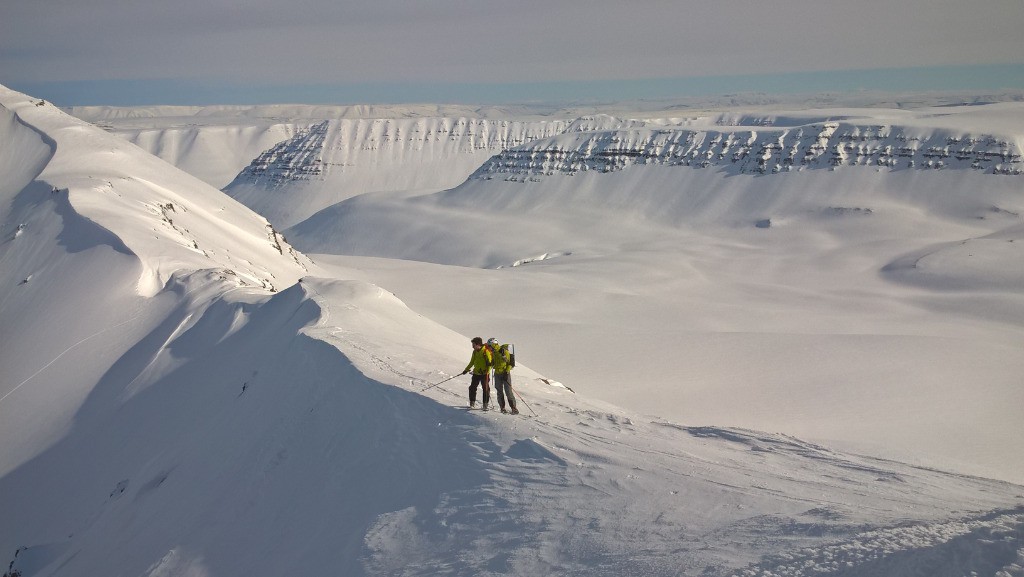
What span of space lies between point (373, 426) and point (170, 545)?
3331 mm

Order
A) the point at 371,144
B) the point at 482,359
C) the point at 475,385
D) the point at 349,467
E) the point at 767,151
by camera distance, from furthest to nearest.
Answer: the point at 371,144, the point at 767,151, the point at 475,385, the point at 482,359, the point at 349,467

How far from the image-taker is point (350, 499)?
1045 cm

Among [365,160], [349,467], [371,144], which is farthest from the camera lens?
[371,144]

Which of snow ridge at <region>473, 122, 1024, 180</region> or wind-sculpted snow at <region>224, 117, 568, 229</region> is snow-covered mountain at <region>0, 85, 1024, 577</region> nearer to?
snow ridge at <region>473, 122, 1024, 180</region>

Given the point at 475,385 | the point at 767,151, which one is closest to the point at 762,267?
the point at 767,151

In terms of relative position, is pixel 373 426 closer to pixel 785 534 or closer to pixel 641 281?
pixel 785 534

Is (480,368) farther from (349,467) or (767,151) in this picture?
(767,151)

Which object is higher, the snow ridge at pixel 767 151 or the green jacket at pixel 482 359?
the snow ridge at pixel 767 151

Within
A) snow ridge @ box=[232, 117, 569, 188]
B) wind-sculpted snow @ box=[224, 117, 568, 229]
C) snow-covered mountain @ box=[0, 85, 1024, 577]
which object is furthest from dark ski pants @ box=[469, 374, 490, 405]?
snow ridge @ box=[232, 117, 569, 188]

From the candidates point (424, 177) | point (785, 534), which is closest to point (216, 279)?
point (785, 534)

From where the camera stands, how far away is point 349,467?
11.2 m

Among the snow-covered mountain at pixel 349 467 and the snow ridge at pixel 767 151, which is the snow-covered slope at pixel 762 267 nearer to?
the snow ridge at pixel 767 151

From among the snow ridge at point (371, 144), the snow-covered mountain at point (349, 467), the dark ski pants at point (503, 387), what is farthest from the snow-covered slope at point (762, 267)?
the snow ridge at point (371, 144)

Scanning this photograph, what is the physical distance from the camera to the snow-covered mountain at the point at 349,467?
7.99 meters
